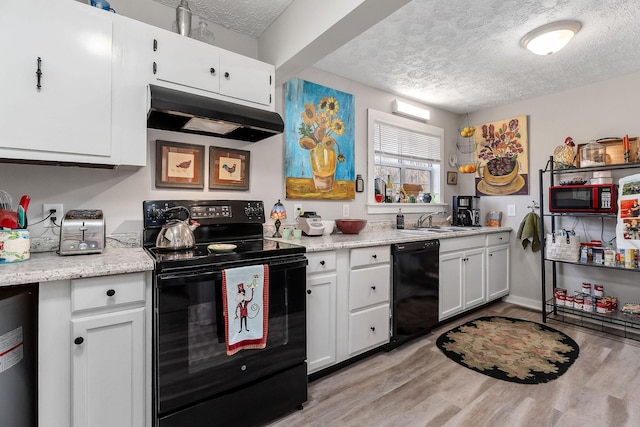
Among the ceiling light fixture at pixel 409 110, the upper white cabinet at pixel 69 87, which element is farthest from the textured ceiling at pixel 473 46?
the upper white cabinet at pixel 69 87

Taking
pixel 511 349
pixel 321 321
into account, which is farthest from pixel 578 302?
pixel 321 321

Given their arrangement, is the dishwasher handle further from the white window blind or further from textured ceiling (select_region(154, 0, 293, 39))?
textured ceiling (select_region(154, 0, 293, 39))

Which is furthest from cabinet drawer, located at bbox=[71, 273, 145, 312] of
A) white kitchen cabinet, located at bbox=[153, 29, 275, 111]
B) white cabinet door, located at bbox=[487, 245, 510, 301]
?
white cabinet door, located at bbox=[487, 245, 510, 301]

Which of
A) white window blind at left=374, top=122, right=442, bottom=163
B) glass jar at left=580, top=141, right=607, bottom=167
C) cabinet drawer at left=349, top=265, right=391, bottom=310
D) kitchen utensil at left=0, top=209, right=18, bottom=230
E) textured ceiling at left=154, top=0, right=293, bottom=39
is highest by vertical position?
textured ceiling at left=154, top=0, right=293, bottom=39

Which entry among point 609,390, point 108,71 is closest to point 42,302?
point 108,71

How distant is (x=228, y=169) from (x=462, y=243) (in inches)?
89.9

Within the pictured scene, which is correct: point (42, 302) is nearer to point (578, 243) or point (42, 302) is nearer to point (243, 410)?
point (243, 410)

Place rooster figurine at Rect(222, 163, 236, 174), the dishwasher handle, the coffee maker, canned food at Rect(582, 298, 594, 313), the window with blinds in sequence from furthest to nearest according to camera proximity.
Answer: the coffee maker < the window with blinds < canned food at Rect(582, 298, 594, 313) < the dishwasher handle < rooster figurine at Rect(222, 163, 236, 174)

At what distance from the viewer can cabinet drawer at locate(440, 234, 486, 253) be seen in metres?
2.87

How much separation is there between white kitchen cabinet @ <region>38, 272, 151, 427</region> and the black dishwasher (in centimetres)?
171

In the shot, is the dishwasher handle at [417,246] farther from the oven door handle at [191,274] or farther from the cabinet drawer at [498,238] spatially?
the oven door handle at [191,274]

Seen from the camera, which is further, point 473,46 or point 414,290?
point 414,290

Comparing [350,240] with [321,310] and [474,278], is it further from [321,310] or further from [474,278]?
[474,278]

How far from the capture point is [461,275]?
10.1 feet
